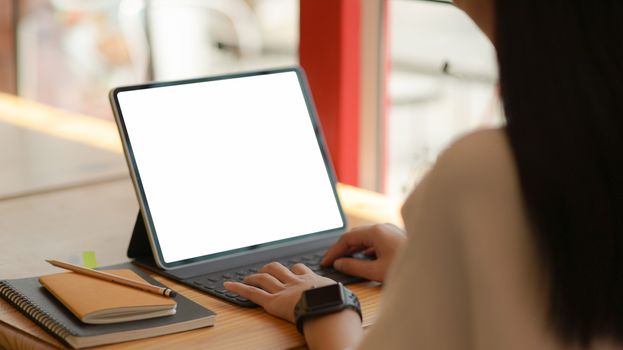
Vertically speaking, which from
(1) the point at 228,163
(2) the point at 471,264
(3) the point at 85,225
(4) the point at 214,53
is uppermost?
(2) the point at 471,264

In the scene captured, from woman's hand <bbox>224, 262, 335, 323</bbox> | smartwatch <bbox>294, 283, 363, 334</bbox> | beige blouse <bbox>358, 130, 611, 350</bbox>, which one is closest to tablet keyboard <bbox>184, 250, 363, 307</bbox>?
woman's hand <bbox>224, 262, 335, 323</bbox>

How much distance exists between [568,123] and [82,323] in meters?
0.69

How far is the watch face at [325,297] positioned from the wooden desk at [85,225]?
63 millimetres

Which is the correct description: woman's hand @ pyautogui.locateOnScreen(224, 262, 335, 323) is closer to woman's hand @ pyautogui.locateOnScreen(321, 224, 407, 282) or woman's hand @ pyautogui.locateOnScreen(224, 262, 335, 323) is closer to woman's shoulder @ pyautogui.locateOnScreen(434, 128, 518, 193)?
woman's hand @ pyautogui.locateOnScreen(321, 224, 407, 282)

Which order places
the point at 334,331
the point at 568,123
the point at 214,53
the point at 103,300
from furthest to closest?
the point at 214,53 → the point at 103,300 → the point at 334,331 → the point at 568,123

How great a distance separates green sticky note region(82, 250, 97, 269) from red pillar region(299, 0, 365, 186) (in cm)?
73

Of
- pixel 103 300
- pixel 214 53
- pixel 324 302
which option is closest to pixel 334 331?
pixel 324 302

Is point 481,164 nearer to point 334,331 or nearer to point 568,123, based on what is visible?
point 568,123

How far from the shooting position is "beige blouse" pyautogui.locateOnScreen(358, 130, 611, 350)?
2.81ft

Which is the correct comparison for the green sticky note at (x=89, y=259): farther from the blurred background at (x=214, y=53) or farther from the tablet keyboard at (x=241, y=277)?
the blurred background at (x=214, y=53)

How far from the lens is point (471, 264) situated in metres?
0.86

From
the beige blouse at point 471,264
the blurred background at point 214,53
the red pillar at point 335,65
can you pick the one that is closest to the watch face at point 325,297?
the beige blouse at point 471,264

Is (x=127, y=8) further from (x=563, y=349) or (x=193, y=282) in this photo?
(x=563, y=349)

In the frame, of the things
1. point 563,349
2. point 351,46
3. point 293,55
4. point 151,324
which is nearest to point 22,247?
point 151,324
